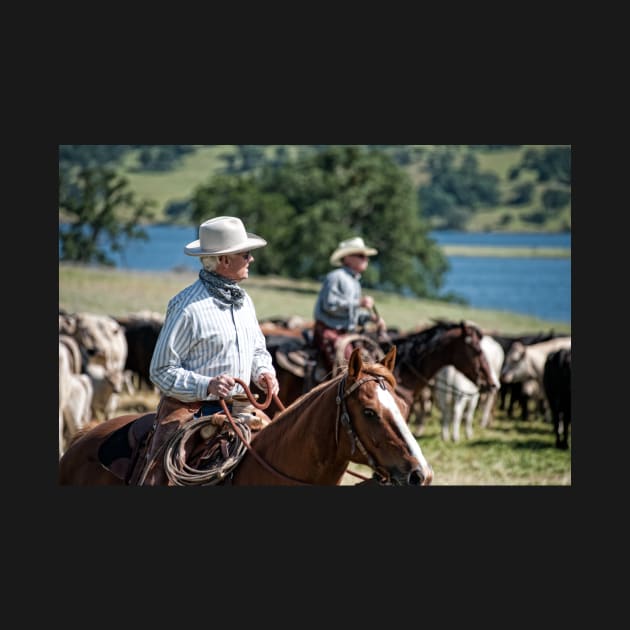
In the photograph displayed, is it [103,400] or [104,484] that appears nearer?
[104,484]

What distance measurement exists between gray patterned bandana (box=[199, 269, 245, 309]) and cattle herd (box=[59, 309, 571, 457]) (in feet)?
19.5

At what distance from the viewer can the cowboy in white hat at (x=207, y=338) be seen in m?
6.11

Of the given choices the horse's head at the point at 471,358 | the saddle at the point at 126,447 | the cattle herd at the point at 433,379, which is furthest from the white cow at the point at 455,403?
the saddle at the point at 126,447

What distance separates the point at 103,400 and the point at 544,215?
5.75m

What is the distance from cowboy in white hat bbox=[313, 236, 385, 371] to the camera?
37.8 ft

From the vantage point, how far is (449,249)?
16.7 m

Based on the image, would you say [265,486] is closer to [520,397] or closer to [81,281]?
[81,281]

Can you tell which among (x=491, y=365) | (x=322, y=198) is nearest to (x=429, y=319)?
(x=491, y=365)

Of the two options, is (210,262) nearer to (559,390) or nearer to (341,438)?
(341,438)

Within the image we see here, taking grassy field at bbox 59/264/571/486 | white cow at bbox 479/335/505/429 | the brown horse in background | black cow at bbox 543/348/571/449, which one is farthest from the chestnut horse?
white cow at bbox 479/335/505/429

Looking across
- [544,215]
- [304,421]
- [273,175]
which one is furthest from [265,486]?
[273,175]

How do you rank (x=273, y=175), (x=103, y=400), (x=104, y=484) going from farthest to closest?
(x=273, y=175) → (x=103, y=400) → (x=104, y=484)

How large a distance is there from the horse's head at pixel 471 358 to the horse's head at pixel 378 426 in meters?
6.53

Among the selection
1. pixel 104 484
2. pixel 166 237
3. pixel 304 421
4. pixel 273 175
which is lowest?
pixel 104 484
